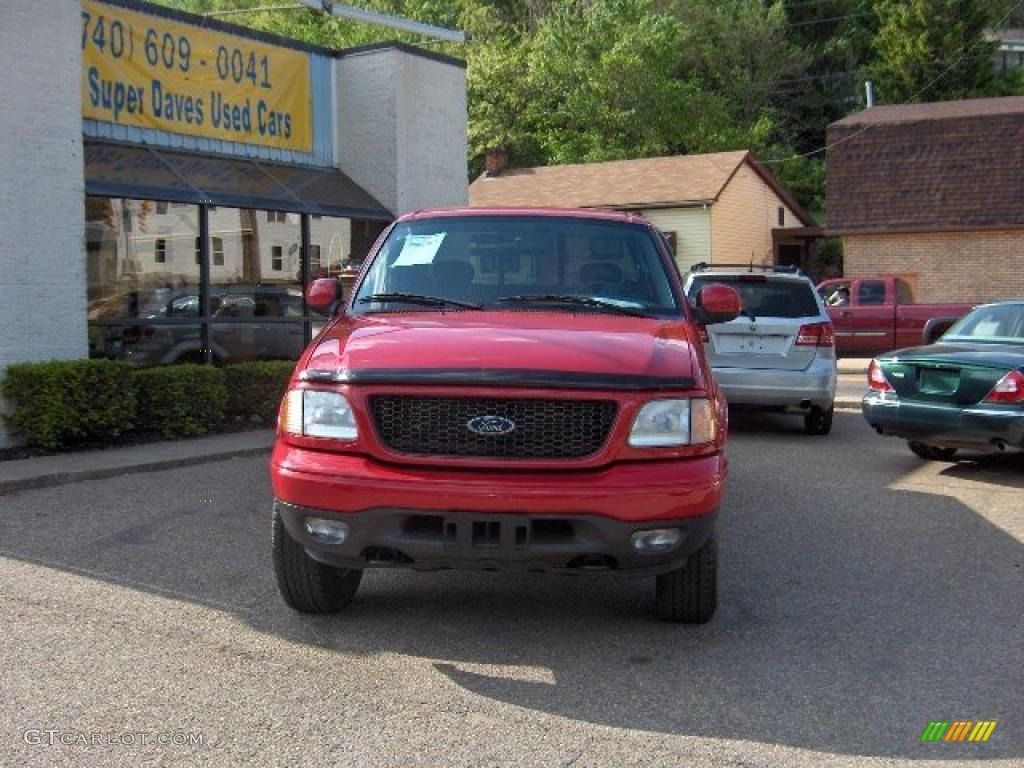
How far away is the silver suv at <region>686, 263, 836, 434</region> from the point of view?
39.6ft

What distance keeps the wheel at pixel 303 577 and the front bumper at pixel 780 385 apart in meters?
7.36

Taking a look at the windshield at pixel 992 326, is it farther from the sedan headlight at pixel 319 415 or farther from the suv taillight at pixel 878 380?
the sedan headlight at pixel 319 415

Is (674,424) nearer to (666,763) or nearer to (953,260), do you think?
(666,763)

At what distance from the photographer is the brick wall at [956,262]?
28703 mm

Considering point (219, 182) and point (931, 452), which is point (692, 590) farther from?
point (219, 182)

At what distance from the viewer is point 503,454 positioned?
4.73 metres

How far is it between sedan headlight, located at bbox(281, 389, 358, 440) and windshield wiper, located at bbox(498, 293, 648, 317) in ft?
4.11

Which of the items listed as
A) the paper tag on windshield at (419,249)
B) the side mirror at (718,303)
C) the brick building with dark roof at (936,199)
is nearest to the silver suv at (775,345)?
the side mirror at (718,303)

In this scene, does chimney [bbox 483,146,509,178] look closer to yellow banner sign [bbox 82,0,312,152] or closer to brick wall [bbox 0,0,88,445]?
yellow banner sign [bbox 82,0,312,152]

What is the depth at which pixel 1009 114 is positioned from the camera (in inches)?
1160

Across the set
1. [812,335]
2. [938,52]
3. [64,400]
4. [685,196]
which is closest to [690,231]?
[685,196]

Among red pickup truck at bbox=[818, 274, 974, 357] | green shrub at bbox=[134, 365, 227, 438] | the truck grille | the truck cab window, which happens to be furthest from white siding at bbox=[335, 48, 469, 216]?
the truck grille

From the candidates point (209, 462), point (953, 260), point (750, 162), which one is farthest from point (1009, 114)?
point (209, 462)

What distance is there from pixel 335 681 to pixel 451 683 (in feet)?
1.54
